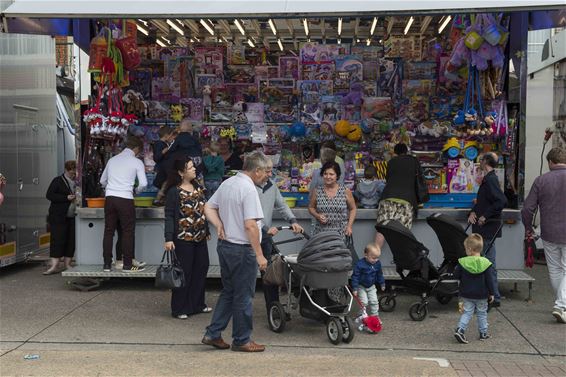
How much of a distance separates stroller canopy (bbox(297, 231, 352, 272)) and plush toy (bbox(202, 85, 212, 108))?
14.1ft

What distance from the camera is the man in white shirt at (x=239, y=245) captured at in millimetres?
5953

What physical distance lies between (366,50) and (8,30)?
475 cm

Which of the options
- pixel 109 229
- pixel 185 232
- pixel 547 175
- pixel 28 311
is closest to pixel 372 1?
pixel 547 175

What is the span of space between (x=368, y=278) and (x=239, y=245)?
161 centimetres

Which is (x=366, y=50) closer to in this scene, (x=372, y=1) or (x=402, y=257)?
(x=372, y=1)

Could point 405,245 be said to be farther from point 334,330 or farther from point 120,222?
point 120,222

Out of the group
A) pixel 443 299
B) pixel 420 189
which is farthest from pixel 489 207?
pixel 443 299

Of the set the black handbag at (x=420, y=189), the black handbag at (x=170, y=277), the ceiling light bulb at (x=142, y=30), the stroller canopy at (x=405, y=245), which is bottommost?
the black handbag at (x=170, y=277)

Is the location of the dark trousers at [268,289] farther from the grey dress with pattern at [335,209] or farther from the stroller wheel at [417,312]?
the stroller wheel at [417,312]

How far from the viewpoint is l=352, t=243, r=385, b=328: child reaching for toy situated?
702 cm

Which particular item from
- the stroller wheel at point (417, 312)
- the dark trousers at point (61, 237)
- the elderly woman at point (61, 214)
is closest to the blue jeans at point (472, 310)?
the stroller wheel at point (417, 312)

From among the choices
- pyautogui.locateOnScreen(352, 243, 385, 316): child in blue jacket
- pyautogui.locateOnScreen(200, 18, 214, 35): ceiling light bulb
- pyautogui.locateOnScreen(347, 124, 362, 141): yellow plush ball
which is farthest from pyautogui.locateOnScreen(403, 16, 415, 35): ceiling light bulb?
pyautogui.locateOnScreen(352, 243, 385, 316): child in blue jacket

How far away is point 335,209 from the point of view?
802 cm

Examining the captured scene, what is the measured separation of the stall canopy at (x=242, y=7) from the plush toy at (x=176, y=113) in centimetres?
254
